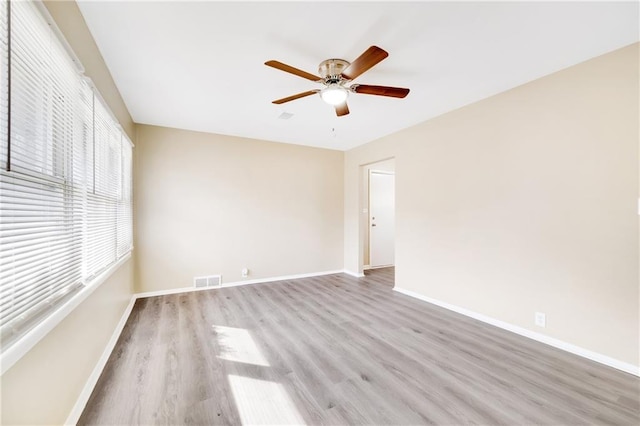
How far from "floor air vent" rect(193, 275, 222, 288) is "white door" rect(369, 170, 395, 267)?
10.9 ft

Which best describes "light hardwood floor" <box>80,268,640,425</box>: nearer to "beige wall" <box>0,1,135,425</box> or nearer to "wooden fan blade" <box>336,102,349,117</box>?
"beige wall" <box>0,1,135,425</box>

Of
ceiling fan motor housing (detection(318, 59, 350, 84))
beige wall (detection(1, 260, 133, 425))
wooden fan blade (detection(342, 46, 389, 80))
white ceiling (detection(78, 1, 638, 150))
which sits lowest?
beige wall (detection(1, 260, 133, 425))

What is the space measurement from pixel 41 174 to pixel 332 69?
2.11 meters

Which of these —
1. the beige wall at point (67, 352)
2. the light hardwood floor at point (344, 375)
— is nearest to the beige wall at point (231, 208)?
the light hardwood floor at point (344, 375)

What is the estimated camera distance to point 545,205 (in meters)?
2.57

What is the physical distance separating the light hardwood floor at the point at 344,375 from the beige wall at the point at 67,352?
28 centimetres

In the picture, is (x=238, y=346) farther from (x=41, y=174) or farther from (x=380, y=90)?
(x=380, y=90)

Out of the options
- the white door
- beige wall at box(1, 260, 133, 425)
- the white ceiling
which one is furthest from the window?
the white door

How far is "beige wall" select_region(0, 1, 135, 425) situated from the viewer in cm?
105

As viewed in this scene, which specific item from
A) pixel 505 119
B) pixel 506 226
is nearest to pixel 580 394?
pixel 506 226

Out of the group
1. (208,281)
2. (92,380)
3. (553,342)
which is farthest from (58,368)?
(553,342)

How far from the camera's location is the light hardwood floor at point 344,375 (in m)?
1.67

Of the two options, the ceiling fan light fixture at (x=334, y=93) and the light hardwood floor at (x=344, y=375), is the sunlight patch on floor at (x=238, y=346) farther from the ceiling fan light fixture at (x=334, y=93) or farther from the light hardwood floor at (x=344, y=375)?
the ceiling fan light fixture at (x=334, y=93)

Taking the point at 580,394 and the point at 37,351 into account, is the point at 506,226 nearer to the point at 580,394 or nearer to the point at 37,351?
the point at 580,394
